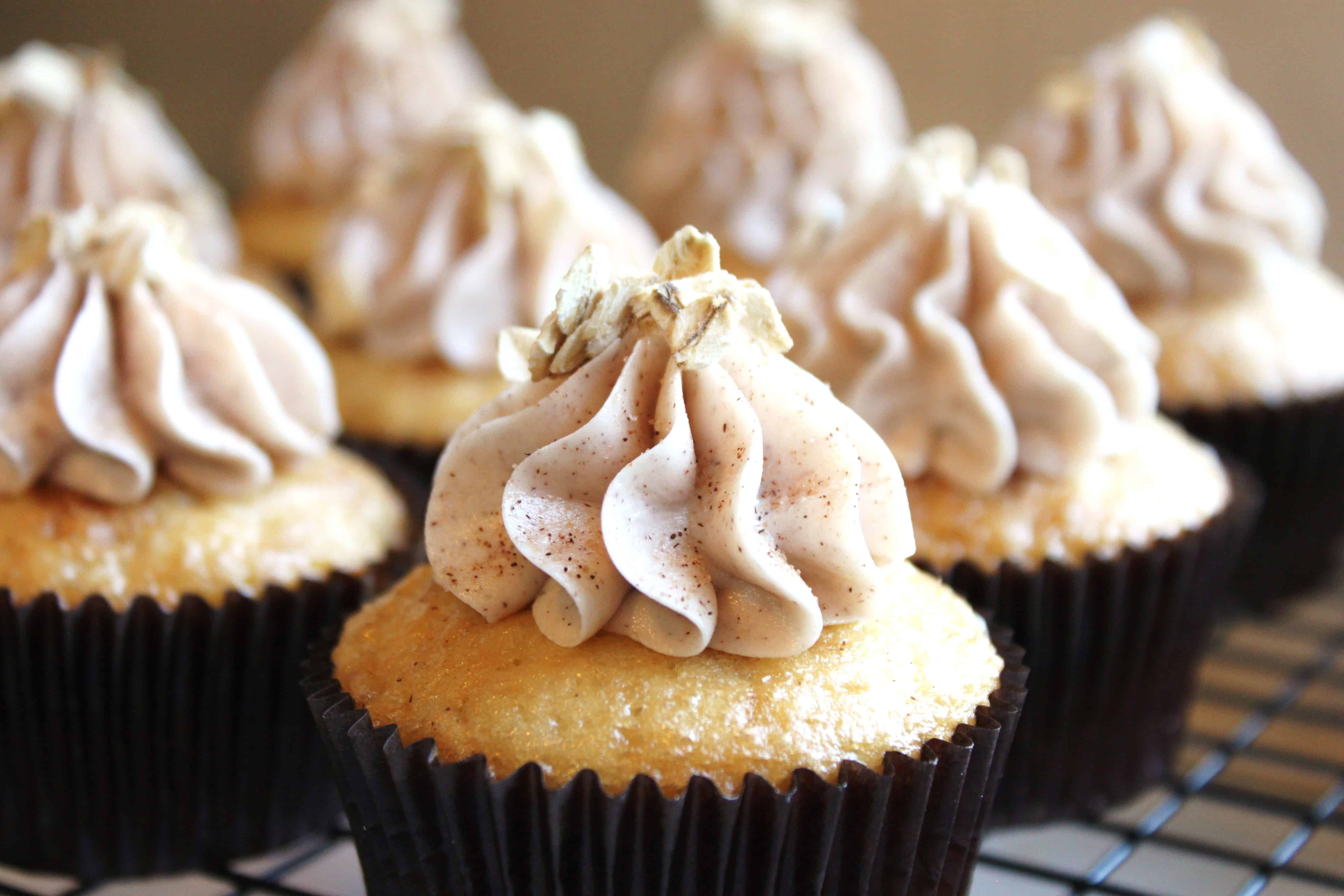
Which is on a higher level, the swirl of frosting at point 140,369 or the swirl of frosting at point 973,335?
the swirl of frosting at point 973,335

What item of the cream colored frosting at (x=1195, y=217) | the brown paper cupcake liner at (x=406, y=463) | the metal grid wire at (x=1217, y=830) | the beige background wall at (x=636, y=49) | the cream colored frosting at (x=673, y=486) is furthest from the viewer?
the beige background wall at (x=636, y=49)

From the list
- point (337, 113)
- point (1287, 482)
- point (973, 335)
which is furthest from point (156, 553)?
point (337, 113)

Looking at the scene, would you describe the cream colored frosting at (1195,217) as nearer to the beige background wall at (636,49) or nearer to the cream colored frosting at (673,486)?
the beige background wall at (636,49)

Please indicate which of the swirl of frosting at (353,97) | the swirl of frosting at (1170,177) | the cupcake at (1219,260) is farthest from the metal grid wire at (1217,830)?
the swirl of frosting at (353,97)

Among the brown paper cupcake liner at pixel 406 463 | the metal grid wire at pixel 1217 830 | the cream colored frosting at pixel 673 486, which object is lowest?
the metal grid wire at pixel 1217 830

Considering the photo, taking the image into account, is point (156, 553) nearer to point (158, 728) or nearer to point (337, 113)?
A: point (158, 728)

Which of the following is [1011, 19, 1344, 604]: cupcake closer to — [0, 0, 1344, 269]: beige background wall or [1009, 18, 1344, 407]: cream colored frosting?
[1009, 18, 1344, 407]: cream colored frosting

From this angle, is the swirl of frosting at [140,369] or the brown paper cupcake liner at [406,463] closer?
the swirl of frosting at [140,369]
